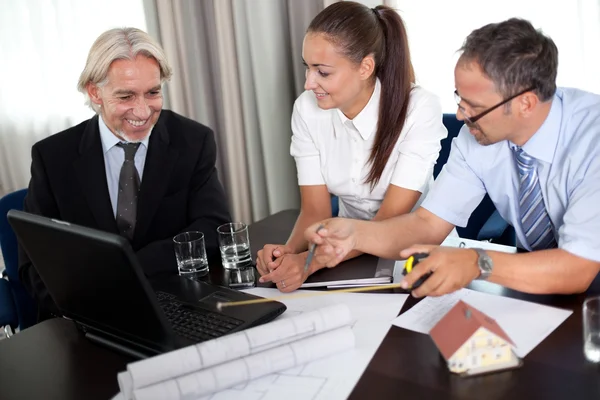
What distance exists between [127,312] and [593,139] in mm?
1096

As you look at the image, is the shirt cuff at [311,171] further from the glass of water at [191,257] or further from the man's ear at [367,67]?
the glass of water at [191,257]

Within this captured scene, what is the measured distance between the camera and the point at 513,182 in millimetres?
1728

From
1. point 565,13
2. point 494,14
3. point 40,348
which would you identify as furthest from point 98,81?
point 565,13

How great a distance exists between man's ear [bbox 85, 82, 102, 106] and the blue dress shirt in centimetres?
102

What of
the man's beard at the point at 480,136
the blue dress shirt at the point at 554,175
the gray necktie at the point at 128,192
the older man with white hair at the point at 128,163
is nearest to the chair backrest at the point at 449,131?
the blue dress shirt at the point at 554,175

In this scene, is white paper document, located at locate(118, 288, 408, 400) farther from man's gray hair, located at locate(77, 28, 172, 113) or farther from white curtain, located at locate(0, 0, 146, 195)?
white curtain, located at locate(0, 0, 146, 195)

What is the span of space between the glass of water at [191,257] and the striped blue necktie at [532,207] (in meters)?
0.84

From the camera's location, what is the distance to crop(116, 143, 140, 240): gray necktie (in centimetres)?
203

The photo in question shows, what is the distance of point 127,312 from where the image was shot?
50.6 inches

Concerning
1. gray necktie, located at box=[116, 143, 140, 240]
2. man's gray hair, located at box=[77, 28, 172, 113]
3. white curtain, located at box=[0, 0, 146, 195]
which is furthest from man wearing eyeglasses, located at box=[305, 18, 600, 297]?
white curtain, located at box=[0, 0, 146, 195]

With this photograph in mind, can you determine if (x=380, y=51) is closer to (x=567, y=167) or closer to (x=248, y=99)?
(x=567, y=167)

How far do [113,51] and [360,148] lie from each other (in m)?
0.81

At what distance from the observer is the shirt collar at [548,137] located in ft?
5.19

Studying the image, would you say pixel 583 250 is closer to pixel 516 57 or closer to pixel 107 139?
pixel 516 57
